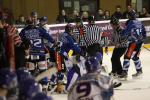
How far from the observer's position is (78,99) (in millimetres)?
3795

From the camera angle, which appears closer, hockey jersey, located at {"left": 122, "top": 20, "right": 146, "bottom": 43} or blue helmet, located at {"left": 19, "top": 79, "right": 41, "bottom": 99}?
blue helmet, located at {"left": 19, "top": 79, "right": 41, "bottom": 99}

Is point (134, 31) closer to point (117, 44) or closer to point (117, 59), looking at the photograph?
Result: point (117, 44)

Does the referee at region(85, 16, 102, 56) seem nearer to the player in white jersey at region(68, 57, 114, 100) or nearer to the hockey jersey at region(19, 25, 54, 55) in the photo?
the hockey jersey at region(19, 25, 54, 55)

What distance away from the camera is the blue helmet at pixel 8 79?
2921 mm

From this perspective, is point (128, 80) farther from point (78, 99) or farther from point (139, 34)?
point (78, 99)

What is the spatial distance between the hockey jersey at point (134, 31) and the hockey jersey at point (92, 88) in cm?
536

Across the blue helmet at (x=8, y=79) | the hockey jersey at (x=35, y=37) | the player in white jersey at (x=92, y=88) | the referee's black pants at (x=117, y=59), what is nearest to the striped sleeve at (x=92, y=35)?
the hockey jersey at (x=35, y=37)

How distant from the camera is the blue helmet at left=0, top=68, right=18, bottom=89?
115 inches

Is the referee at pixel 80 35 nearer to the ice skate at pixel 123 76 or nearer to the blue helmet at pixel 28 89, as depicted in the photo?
the ice skate at pixel 123 76

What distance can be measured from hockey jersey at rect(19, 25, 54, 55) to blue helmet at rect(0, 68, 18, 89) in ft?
14.9

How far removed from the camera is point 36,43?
765cm

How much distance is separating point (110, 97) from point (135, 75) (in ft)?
19.1

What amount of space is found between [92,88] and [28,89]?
2.66 ft

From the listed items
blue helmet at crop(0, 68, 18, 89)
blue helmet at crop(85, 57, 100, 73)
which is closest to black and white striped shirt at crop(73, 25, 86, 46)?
blue helmet at crop(85, 57, 100, 73)
